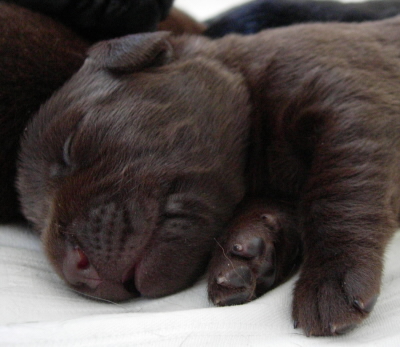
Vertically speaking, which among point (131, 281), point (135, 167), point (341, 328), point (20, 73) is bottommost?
point (131, 281)

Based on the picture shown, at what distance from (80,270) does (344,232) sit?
73cm

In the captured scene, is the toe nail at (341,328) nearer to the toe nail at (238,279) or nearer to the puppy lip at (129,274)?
the toe nail at (238,279)

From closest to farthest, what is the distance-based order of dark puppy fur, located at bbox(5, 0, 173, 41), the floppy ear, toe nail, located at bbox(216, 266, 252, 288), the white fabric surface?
1. the white fabric surface
2. toe nail, located at bbox(216, 266, 252, 288)
3. the floppy ear
4. dark puppy fur, located at bbox(5, 0, 173, 41)

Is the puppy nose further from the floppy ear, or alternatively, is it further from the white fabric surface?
the floppy ear

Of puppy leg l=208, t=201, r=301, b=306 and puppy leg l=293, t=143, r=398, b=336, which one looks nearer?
puppy leg l=293, t=143, r=398, b=336

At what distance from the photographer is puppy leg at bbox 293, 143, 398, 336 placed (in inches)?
45.9

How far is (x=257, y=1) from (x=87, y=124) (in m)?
1.59

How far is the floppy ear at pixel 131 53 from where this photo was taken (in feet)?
5.27

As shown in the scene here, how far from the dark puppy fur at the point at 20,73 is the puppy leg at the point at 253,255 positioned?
789mm

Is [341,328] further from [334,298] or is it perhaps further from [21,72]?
[21,72]

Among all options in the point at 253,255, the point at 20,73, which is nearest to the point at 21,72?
the point at 20,73

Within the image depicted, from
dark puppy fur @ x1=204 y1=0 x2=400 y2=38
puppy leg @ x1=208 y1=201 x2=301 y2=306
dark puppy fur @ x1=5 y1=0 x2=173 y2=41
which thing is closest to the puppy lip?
puppy leg @ x1=208 y1=201 x2=301 y2=306

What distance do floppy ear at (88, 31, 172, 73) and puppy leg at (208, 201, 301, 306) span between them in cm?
60

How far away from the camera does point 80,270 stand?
1.32 metres
